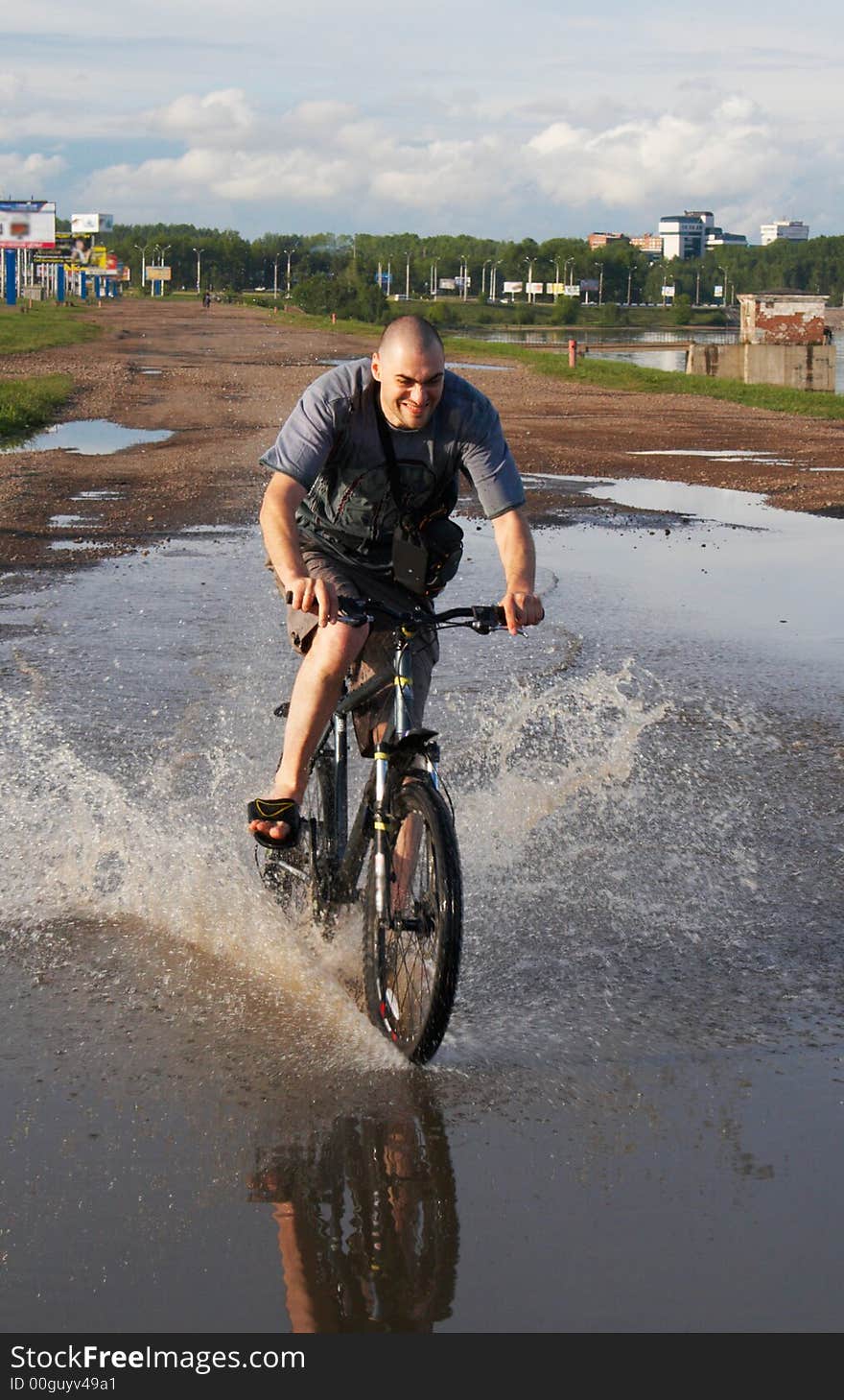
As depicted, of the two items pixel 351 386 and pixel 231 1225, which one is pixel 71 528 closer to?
pixel 351 386

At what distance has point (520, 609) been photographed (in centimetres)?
443

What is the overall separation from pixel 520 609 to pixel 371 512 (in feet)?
1.84

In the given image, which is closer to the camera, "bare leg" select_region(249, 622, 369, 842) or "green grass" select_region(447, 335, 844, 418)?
"bare leg" select_region(249, 622, 369, 842)

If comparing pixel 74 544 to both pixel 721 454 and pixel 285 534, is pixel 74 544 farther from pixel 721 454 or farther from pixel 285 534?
pixel 721 454

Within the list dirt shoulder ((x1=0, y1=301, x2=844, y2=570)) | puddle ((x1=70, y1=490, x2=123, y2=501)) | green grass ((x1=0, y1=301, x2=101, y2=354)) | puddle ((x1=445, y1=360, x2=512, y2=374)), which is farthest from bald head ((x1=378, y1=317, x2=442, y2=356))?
green grass ((x1=0, y1=301, x2=101, y2=354))

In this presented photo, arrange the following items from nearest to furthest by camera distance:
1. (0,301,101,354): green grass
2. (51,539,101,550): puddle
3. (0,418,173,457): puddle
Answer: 1. (51,539,101,550): puddle
2. (0,418,173,457): puddle
3. (0,301,101,354): green grass

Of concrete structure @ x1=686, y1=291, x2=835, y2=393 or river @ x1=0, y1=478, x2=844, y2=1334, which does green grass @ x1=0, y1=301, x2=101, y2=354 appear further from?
river @ x1=0, y1=478, x2=844, y2=1334

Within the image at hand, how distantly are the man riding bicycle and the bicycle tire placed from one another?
44 cm

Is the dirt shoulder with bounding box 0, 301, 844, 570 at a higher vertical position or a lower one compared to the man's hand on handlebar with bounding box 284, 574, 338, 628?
lower

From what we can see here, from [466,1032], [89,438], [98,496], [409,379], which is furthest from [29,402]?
[466,1032]

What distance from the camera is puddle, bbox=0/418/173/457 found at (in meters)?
21.6

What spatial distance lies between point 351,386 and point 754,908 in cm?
221

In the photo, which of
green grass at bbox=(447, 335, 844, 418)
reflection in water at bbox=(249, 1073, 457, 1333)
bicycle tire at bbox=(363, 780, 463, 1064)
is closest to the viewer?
reflection in water at bbox=(249, 1073, 457, 1333)

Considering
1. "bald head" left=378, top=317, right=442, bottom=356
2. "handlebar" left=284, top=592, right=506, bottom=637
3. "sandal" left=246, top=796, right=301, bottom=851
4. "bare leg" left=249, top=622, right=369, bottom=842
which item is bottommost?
"sandal" left=246, top=796, right=301, bottom=851
